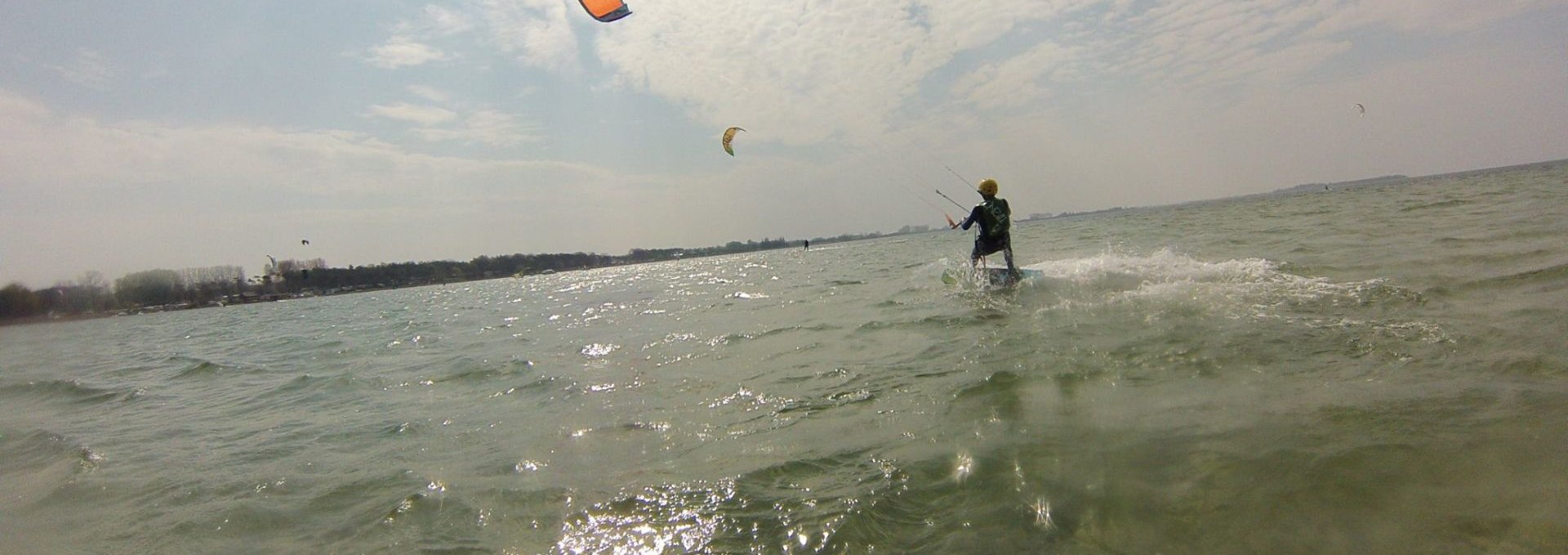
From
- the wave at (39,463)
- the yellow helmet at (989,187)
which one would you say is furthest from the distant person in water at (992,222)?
the wave at (39,463)

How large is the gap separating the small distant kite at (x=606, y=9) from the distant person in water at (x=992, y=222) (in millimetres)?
7893

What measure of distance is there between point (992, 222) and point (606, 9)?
8.42m

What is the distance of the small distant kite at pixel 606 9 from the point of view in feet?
25.3

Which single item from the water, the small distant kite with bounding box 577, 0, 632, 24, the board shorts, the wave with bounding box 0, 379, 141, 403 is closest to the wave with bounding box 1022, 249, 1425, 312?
the water

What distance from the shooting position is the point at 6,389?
14672mm

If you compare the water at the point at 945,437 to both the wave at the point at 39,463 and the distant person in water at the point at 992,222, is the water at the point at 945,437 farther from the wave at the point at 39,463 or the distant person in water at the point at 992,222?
the distant person in water at the point at 992,222

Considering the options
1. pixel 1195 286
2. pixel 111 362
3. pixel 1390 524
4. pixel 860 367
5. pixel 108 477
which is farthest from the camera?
pixel 111 362

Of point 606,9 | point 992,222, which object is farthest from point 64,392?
point 992,222

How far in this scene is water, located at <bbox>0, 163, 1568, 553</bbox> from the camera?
10.6ft

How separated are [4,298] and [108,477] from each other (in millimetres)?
113734

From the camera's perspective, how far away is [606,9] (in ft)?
26.3

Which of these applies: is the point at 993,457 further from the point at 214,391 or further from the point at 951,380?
the point at 214,391

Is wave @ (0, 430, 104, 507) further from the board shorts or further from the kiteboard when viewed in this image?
the board shorts

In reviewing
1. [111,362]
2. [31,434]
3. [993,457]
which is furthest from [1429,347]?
[111,362]
